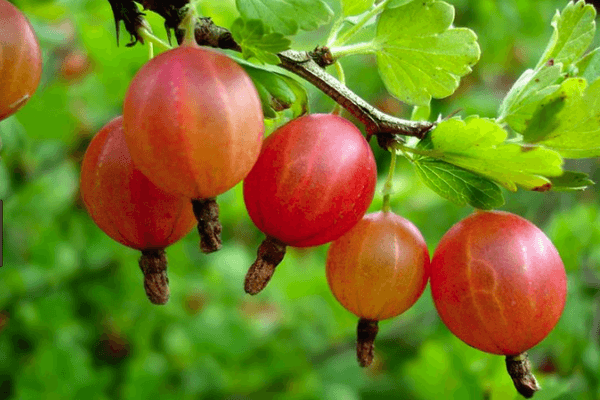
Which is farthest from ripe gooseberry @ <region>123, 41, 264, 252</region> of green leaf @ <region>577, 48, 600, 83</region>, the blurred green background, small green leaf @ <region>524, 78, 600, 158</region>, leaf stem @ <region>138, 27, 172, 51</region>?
the blurred green background

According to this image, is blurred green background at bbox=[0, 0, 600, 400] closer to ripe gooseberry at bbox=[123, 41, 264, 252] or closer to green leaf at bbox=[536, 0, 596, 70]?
green leaf at bbox=[536, 0, 596, 70]

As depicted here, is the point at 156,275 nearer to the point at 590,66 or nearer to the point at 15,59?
the point at 15,59

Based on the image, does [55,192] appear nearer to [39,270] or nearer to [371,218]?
[39,270]

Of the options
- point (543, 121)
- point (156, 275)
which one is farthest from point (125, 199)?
point (543, 121)

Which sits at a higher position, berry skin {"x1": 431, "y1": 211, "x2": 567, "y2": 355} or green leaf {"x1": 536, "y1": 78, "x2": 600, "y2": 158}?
green leaf {"x1": 536, "y1": 78, "x2": 600, "y2": 158}

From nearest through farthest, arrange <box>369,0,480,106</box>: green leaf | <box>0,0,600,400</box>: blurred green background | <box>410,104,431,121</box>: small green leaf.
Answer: <box>369,0,480,106</box>: green leaf → <box>410,104,431,121</box>: small green leaf → <box>0,0,600,400</box>: blurred green background

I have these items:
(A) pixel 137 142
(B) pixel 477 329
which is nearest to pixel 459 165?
(B) pixel 477 329
